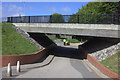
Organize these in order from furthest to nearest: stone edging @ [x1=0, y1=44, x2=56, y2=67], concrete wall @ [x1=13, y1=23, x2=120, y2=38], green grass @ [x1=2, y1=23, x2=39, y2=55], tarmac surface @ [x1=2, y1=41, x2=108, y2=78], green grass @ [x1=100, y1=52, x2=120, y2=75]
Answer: green grass @ [x1=2, y1=23, x2=39, y2=55] → concrete wall @ [x1=13, y1=23, x2=120, y2=38] → stone edging @ [x1=0, y1=44, x2=56, y2=67] → tarmac surface @ [x1=2, y1=41, x2=108, y2=78] → green grass @ [x1=100, y1=52, x2=120, y2=75]

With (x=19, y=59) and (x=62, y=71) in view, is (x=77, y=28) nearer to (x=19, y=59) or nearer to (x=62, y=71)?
(x=62, y=71)

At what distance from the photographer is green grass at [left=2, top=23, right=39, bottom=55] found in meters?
15.2

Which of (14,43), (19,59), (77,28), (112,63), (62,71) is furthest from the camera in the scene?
(14,43)

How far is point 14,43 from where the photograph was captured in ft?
56.3

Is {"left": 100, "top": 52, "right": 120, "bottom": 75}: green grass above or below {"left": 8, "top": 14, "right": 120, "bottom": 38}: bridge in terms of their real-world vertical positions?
below

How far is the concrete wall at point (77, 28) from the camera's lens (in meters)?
14.7

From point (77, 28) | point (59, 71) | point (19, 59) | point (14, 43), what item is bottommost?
point (59, 71)

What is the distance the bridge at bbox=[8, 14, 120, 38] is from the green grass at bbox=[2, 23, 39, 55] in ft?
6.16

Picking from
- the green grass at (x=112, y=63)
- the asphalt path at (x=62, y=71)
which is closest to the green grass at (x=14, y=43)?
the asphalt path at (x=62, y=71)

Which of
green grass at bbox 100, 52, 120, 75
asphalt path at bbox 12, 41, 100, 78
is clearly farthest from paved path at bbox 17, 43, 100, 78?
green grass at bbox 100, 52, 120, 75

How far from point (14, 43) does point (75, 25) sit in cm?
779

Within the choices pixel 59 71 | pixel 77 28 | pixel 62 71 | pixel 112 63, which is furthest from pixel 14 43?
pixel 112 63

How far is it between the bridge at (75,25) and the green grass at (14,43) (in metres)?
1.88

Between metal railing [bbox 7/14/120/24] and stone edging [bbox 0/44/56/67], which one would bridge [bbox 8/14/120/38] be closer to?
metal railing [bbox 7/14/120/24]
